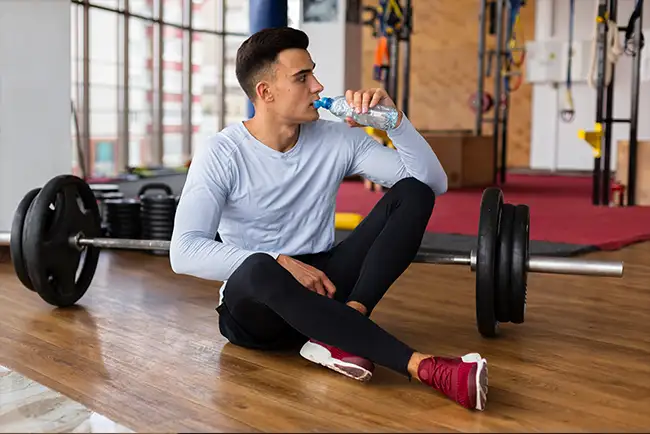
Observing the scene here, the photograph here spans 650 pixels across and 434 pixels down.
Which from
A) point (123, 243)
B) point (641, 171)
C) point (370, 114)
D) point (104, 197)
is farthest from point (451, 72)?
point (370, 114)

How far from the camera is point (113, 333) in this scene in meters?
2.44

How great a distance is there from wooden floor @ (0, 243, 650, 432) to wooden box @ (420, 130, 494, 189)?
4.23 metres

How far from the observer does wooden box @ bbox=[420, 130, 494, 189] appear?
7.36 meters

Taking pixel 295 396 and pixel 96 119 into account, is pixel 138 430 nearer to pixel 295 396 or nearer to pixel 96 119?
pixel 295 396

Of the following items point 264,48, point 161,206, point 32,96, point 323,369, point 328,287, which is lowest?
point 323,369

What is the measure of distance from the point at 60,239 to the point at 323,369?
1.06 metres

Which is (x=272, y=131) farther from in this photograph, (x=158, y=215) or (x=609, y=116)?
(x=609, y=116)

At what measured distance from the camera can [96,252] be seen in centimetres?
287

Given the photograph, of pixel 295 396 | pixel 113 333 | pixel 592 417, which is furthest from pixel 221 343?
pixel 592 417

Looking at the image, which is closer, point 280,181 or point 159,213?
point 280,181

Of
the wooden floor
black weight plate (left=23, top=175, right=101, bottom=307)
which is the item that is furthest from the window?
the wooden floor

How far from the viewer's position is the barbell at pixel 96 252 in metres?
2.14

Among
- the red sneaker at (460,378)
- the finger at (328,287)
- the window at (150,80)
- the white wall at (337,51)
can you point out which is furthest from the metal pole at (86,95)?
the red sneaker at (460,378)

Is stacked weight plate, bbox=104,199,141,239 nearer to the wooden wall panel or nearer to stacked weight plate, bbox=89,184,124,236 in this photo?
stacked weight plate, bbox=89,184,124,236
